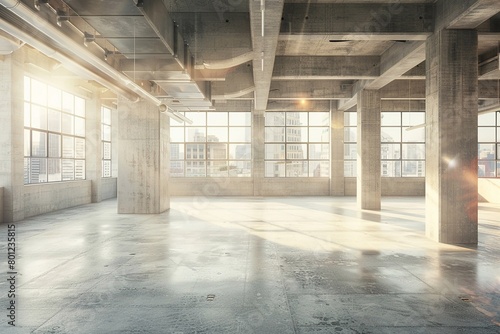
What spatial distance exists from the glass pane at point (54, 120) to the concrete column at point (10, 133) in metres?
3.66

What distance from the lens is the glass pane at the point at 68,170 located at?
66.3ft

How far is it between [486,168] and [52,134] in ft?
106

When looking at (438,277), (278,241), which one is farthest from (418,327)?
(278,241)

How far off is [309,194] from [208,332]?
78.8 feet

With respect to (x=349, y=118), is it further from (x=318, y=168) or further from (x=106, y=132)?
(x=106, y=132)

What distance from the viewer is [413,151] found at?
2842 cm

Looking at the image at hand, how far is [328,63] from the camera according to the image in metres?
16.6

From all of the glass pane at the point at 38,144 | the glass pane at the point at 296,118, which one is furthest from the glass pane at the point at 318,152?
the glass pane at the point at 38,144

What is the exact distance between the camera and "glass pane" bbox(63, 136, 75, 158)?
796 inches

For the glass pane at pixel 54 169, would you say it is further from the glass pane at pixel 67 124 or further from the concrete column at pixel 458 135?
the concrete column at pixel 458 135

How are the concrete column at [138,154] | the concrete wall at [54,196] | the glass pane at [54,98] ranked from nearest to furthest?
the concrete wall at [54,196] → the concrete column at [138,154] → the glass pane at [54,98]

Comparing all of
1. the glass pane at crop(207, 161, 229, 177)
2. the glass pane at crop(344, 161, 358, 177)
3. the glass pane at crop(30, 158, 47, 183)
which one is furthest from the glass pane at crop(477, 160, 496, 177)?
the glass pane at crop(30, 158, 47, 183)

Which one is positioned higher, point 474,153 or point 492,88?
point 492,88

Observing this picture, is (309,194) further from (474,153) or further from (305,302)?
(305,302)
